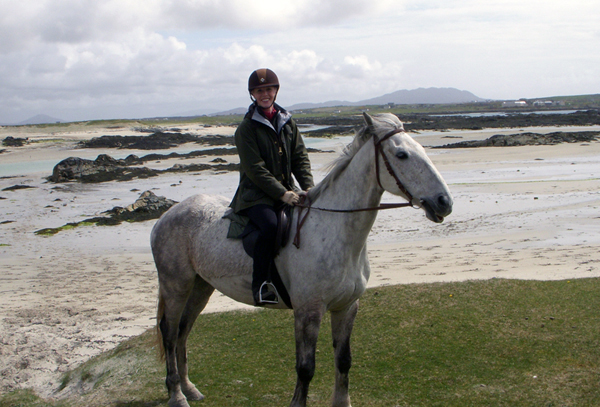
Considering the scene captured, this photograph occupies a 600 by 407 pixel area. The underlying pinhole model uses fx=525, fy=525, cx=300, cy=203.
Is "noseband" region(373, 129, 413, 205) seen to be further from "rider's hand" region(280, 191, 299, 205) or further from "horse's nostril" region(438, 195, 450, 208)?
"rider's hand" region(280, 191, 299, 205)

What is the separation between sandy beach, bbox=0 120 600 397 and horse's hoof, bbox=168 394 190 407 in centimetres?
225

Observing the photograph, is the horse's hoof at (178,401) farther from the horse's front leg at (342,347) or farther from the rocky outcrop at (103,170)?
the rocky outcrop at (103,170)

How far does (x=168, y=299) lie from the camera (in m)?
5.62

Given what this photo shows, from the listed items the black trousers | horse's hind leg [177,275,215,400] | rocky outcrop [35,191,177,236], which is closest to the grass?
horse's hind leg [177,275,215,400]

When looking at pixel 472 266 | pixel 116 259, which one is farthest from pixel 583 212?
pixel 116 259

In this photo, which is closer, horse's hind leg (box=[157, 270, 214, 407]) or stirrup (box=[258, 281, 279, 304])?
stirrup (box=[258, 281, 279, 304])

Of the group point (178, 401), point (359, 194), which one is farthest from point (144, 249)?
point (359, 194)

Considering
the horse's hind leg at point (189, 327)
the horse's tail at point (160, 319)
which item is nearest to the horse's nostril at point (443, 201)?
the horse's hind leg at point (189, 327)

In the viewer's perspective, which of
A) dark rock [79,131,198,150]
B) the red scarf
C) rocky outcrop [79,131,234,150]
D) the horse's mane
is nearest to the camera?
the horse's mane

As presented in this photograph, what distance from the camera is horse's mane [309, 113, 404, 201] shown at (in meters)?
4.31

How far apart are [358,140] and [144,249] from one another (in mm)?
11730

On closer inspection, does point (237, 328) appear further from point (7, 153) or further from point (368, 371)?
point (7, 153)

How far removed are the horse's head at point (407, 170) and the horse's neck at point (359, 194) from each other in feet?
0.33

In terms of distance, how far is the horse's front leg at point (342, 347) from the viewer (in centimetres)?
486
